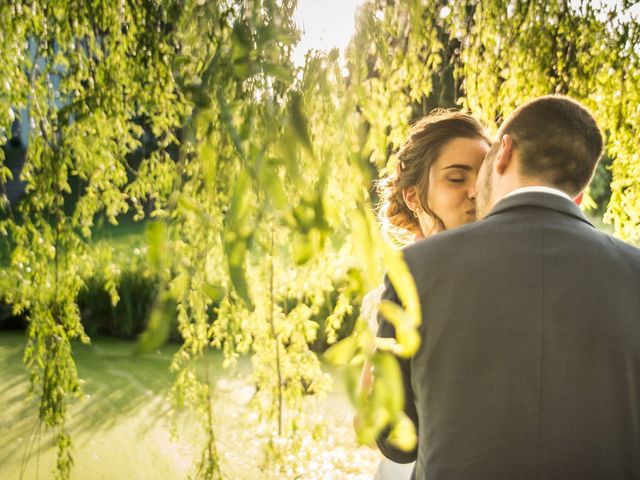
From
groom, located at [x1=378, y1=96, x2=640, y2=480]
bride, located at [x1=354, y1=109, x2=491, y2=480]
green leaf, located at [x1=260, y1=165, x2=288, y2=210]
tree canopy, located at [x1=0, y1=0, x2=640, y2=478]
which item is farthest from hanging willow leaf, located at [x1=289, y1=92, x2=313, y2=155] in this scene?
bride, located at [x1=354, y1=109, x2=491, y2=480]

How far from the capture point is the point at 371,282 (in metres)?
0.46

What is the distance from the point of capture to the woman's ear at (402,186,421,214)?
5.37 ft

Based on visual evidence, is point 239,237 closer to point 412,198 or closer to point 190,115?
point 412,198

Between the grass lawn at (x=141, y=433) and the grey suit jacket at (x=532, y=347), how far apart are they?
2025 mm

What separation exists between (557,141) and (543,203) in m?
0.15

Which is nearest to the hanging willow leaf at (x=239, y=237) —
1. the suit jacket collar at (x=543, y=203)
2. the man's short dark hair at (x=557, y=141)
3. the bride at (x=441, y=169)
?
the suit jacket collar at (x=543, y=203)

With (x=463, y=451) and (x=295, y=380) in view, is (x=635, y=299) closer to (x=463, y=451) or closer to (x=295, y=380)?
(x=463, y=451)

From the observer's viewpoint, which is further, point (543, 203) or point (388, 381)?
point (543, 203)

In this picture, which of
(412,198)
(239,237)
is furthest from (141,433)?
(239,237)

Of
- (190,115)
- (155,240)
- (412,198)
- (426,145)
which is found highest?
(190,115)

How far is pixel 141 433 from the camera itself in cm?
350

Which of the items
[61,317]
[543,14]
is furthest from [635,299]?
[61,317]

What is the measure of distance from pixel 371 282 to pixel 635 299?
546 millimetres

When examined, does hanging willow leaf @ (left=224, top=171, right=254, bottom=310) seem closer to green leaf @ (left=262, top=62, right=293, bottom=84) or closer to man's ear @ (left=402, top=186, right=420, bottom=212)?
green leaf @ (left=262, top=62, right=293, bottom=84)
